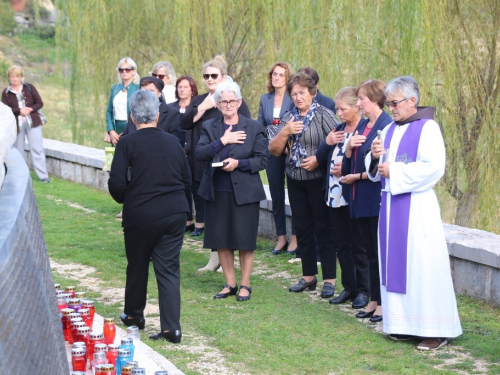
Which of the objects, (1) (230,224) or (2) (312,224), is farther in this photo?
(2) (312,224)

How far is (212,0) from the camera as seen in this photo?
47.1 feet

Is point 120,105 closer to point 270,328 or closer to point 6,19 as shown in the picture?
point 270,328

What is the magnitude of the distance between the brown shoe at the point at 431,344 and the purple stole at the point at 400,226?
15.7 inches

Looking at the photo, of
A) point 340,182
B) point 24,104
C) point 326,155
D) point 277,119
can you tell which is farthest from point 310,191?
point 24,104

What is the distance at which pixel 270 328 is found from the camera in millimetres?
7059

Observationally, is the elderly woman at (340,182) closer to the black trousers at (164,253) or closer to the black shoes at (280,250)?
the black trousers at (164,253)

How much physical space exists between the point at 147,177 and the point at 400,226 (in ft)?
6.34

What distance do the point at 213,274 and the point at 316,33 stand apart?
14.6ft

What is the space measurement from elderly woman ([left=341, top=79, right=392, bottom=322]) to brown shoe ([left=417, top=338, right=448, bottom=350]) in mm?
724

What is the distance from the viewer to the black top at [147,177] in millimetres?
6465

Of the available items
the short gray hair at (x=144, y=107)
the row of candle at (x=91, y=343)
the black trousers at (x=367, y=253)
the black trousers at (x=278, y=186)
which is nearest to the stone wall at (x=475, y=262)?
the black trousers at (x=367, y=253)

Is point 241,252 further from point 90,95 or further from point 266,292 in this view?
point 90,95

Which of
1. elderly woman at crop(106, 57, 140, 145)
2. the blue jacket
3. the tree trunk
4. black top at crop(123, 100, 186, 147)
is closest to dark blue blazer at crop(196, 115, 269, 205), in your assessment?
black top at crop(123, 100, 186, 147)

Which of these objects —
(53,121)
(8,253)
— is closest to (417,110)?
(8,253)
